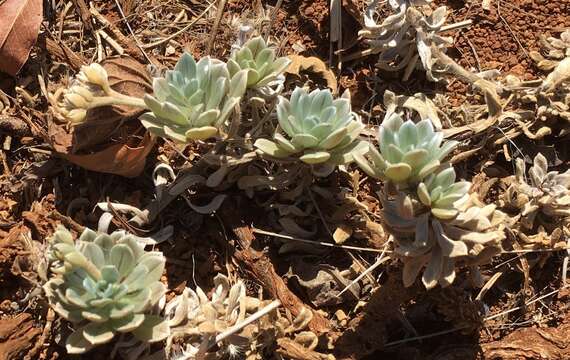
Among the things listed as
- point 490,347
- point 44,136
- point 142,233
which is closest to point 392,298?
point 490,347

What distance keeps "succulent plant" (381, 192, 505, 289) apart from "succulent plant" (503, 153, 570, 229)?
33 cm

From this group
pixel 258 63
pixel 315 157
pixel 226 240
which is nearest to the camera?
pixel 315 157

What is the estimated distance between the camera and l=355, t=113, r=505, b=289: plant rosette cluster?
1938 millimetres

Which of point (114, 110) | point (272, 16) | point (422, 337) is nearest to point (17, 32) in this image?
point (114, 110)

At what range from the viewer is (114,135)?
89.8 inches

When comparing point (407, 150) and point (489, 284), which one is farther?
point (489, 284)

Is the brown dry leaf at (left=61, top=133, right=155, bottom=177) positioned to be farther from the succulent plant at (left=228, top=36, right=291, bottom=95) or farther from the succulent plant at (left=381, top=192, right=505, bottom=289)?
the succulent plant at (left=381, top=192, right=505, bottom=289)

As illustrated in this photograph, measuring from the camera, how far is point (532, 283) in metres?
2.41

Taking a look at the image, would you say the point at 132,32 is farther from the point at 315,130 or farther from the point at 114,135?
the point at 315,130

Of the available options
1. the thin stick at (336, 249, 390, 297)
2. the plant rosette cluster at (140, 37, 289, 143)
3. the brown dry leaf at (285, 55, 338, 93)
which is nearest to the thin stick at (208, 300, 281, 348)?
the thin stick at (336, 249, 390, 297)

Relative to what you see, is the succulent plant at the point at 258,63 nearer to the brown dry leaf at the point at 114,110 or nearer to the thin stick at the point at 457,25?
the brown dry leaf at the point at 114,110

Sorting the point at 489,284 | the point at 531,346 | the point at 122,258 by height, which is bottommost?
the point at 531,346

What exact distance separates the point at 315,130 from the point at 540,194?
0.79 meters

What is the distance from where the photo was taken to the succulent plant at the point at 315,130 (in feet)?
6.72
